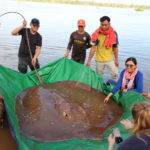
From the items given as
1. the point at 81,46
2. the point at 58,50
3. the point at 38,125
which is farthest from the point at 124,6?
the point at 38,125

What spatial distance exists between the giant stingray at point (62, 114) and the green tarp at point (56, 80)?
0.10 meters

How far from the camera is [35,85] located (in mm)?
5441

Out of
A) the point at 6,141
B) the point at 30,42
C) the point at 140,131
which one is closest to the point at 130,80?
the point at 6,141

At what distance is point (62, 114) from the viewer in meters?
3.76

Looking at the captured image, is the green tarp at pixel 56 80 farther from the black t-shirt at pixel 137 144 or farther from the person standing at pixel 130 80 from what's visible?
the black t-shirt at pixel 137 144

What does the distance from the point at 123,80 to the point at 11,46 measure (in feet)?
26.4

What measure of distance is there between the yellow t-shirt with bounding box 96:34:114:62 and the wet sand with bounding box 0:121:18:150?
3.13m

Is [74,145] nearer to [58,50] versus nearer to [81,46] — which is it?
[81,46]

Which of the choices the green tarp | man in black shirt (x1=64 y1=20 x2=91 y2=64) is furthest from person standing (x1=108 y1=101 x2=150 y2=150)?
man in black shirt (x1=64 y1=20 x2=91 y2=64)

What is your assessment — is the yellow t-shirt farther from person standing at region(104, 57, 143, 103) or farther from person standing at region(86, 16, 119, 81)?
person standing at region(104, 57, 143, 103)

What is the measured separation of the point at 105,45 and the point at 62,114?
282 centimetres

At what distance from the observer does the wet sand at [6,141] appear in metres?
3.89

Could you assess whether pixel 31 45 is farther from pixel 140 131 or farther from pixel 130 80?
pixel 140 131

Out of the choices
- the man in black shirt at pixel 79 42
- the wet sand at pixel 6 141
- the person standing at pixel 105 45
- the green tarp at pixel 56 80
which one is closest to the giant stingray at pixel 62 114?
the green tarp at pixel 56 80
